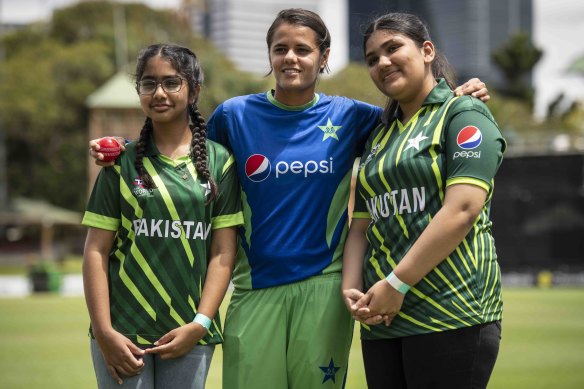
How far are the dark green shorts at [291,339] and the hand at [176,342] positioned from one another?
14.6 inches

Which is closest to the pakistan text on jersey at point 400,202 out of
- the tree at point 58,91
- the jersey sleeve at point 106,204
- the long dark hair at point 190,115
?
the long dark hair at point 190,115

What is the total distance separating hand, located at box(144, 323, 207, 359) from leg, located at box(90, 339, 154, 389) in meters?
0.06

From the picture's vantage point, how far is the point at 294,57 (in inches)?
182

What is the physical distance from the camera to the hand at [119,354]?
418 cm

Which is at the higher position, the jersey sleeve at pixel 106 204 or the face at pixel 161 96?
the face at pixel 161 96

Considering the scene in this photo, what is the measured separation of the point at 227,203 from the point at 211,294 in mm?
420

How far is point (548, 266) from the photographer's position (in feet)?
109

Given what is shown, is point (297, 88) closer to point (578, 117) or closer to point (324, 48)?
point (324, 48)

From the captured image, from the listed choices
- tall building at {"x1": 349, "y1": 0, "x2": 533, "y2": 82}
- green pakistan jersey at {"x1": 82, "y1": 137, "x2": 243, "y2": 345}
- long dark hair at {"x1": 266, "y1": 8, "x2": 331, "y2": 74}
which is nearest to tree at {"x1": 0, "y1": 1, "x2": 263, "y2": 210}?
long dark hair at {"x1": 266, "y1": 8, "x2": 331, "y2": 74}

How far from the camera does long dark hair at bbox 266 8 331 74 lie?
15.2 ft

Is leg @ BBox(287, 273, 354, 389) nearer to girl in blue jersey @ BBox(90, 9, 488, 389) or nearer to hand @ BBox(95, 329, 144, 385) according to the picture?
girl in blue jersey @ BBox(90, 9, 488, 389)

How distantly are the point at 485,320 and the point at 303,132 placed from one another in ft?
4.23

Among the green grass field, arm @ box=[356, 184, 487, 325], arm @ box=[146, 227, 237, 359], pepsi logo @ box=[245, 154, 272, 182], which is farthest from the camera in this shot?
the green grass field

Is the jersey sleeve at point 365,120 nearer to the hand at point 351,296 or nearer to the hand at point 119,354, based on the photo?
the hand at point 351,296
